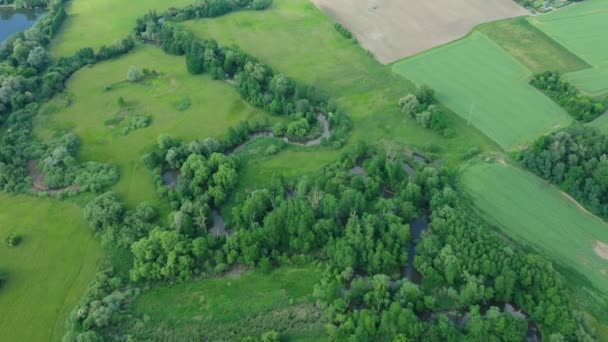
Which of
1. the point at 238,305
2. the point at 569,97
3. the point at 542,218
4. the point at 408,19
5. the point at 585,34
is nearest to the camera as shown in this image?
the point at 238,305

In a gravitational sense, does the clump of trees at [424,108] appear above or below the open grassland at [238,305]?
above

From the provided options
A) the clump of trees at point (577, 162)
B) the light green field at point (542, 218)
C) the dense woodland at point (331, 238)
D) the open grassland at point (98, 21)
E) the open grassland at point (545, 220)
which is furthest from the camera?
the open grassland at point (98, 21)

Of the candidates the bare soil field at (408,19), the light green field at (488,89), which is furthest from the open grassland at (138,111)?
the light green field at (488,89)

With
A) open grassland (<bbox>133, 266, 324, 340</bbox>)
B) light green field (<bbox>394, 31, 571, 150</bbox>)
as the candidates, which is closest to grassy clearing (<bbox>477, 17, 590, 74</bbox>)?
light green field (<bbox>394, 31, 571, 150</bbox>)

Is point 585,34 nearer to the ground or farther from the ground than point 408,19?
farther from the ground

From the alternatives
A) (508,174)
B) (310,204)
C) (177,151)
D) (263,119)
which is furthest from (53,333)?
(508,174)

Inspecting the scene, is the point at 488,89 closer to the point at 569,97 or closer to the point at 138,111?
the point at 569,97

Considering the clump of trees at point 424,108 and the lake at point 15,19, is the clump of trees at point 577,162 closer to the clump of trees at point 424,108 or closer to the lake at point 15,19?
the clump of trees at point 424,108

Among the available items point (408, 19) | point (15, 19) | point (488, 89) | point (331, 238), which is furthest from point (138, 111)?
point (488, 89)
